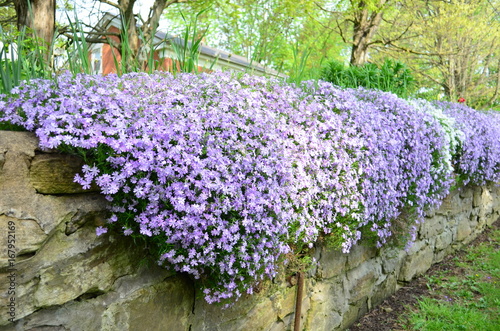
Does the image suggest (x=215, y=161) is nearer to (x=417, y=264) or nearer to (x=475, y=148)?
(x=417, y=264)

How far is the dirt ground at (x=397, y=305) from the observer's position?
3.60 m

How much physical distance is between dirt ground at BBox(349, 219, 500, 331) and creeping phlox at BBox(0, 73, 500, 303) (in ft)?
3.58

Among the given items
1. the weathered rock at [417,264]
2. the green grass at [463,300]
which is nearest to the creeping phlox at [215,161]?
the green grass at [463,300]

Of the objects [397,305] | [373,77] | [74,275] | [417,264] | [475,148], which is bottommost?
[397,305]

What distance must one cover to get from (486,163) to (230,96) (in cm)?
498

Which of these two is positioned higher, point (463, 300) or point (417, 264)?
point (417, 264)

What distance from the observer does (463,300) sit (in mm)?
4199

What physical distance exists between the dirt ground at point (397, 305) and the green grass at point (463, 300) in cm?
7

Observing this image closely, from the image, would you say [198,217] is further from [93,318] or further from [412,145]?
[412,145]

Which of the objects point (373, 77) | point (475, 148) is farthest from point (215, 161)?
point (475, 148)

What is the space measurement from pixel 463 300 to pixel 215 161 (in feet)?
11.5

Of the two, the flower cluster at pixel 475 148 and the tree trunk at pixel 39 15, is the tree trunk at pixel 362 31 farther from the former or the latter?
the tree trunk at pixel 39 15

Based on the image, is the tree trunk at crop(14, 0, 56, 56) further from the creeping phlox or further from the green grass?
the green grass

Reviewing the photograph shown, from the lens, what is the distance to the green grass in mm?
3633
